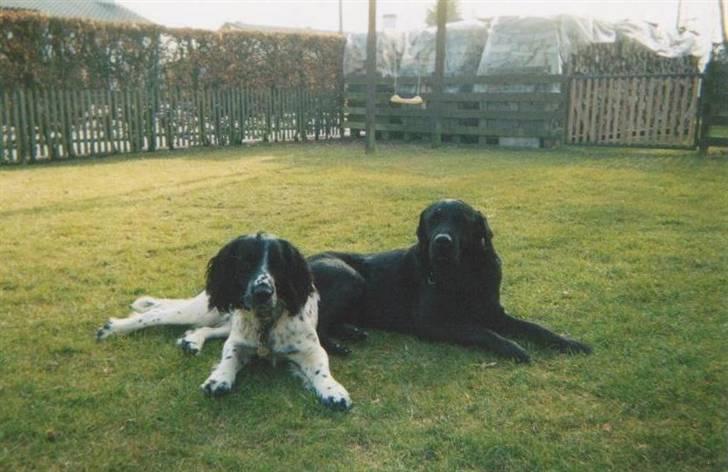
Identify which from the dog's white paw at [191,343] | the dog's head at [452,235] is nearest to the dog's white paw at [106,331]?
the dog's white paw at [191,343]

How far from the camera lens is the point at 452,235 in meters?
3.98

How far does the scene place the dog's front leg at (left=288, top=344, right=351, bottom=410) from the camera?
127 inches

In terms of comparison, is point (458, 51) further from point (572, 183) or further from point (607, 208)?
point (607, 208)

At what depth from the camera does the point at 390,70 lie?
18.7m

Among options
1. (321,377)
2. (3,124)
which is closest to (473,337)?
(321,377)

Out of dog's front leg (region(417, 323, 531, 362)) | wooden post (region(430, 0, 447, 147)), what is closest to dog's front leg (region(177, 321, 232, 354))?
dog's front leg (region(417, 323, 531, 362))

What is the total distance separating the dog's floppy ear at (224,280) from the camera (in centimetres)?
358

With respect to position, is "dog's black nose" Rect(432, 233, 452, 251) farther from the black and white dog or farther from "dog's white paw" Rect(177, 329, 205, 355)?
"dog's white paw" Rect(177, 329, 205, 355)

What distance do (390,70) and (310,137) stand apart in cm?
301

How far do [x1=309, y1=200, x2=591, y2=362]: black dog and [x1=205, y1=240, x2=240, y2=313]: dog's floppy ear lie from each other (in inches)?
27.2

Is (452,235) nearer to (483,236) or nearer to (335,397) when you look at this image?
(483,236)

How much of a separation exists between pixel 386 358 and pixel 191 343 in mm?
1192

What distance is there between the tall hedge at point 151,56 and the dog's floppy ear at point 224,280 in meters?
12.0

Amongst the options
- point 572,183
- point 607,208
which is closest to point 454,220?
point 607,208
